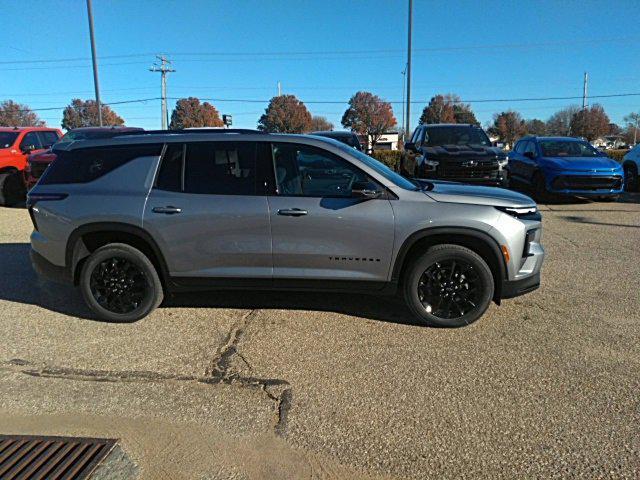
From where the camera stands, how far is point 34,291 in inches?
212

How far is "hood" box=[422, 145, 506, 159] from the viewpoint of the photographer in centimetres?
1063

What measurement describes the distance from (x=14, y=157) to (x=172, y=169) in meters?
9.90

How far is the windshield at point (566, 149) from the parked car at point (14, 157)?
1307 cm

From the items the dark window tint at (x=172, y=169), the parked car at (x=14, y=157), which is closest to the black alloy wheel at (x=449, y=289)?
the dark window tint at (x=172, y=169)

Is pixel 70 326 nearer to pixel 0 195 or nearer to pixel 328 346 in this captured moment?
pixel 328 346

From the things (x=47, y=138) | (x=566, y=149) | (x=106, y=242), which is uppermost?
(x=47, y=138)

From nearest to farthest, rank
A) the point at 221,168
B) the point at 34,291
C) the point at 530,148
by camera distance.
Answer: the point at 221,168 → the point at 34,291 → the point at 530,148

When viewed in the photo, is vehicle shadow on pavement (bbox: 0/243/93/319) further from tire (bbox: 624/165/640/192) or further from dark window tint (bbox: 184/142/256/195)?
tire (bbox: 624/165/640/192)

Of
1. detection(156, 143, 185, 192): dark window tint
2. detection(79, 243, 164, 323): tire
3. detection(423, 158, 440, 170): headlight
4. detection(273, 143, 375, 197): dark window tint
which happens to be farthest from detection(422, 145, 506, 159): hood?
detection(79, 243, 164, 323): tire

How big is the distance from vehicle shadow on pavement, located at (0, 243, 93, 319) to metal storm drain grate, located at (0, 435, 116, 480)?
2.00 m

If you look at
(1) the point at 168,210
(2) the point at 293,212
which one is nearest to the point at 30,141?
(1) the point at 168,210

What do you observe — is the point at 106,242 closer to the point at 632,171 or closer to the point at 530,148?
the point at 530,148

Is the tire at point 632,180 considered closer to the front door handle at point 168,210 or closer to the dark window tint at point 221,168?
the dark window tint at point 221,168

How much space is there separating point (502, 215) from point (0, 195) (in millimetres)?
12129
